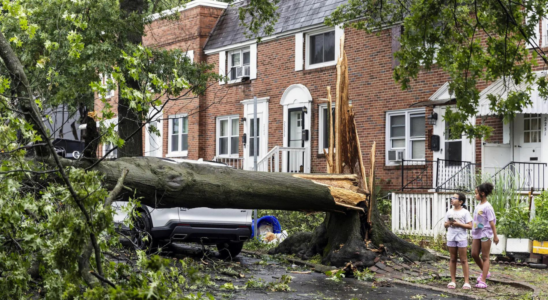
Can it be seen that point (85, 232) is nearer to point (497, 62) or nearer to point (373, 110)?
point (497, 62)

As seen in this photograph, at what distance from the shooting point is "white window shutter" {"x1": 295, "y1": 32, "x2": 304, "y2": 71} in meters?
24.1

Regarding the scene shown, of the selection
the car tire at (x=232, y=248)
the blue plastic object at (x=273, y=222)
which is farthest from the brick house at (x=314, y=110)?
the car tire at (x=232, y=248)

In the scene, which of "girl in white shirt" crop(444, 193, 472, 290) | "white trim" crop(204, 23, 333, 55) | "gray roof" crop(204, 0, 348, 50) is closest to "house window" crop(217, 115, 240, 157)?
"white trim" crop(204, 23, 333, 55)

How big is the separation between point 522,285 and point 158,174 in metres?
5.49

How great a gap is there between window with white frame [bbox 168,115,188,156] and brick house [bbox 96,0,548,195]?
0.14ft

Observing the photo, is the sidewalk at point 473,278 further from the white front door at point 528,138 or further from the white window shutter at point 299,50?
the white window shutter at point 299,50

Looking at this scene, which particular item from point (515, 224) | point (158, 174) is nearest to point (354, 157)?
point (515, 224)

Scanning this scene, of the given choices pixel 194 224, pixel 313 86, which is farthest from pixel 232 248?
pixel 313 86

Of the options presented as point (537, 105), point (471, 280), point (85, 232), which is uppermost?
point (537, 105)

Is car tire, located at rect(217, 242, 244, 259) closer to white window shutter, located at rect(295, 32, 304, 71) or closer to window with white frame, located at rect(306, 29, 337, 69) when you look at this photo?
window with white frame, located at rect(306, 29, 337, 69)

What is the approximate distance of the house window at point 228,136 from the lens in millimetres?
26750

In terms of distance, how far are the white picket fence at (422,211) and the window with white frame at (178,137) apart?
13091 millimetres

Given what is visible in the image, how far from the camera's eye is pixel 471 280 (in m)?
11.3

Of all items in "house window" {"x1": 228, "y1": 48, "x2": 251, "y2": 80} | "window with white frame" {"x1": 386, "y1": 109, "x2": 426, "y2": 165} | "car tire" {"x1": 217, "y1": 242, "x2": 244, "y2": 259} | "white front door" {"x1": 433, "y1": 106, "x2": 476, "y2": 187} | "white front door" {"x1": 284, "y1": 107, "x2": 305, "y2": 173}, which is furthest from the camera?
"house window" {"x1": 228, "y1": 48, "x2": 251, "y2": 80}
